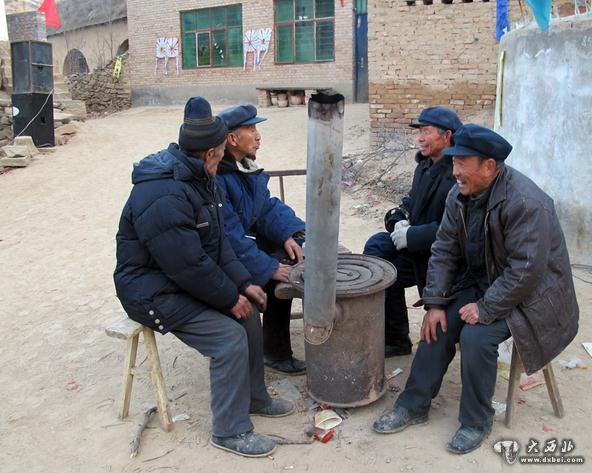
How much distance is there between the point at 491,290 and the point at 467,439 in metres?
0.75

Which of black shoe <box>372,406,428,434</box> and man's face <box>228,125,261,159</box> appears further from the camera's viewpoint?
man's face <box>228,125,261,159</box>

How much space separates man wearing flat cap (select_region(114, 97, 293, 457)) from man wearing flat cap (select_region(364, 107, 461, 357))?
118cm

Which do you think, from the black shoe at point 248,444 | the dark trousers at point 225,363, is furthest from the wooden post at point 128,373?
the black shoe at point 248,444

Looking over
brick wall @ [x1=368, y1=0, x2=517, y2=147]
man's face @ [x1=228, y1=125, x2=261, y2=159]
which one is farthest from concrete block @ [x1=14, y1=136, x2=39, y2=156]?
man's face @ [x1=228, y1=125, x2=261, y2=159]

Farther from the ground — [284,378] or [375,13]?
[375,13]

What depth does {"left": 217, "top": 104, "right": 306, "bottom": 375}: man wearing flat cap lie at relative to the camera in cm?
356

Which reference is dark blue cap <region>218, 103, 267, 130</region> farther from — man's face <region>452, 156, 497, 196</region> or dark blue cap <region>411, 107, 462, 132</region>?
man's face <region>452, 156, 497, 196</region>

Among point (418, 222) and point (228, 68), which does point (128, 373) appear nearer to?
point (418, 222)

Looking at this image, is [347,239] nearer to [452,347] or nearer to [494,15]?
[452,347]

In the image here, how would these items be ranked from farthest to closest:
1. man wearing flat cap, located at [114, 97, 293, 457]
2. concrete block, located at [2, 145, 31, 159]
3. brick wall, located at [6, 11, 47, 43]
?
brick wall, located at [6, 11, 47, 43] < concrete block, located at [2, 145, 31, 159] < man wearing flat cap, located at [114, 97, 293, 457]

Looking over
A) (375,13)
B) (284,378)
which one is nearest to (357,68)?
(375,13)

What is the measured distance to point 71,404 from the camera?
12.1 ft

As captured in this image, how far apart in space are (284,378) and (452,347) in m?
1.20

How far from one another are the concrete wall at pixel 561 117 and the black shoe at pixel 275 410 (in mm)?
3620
